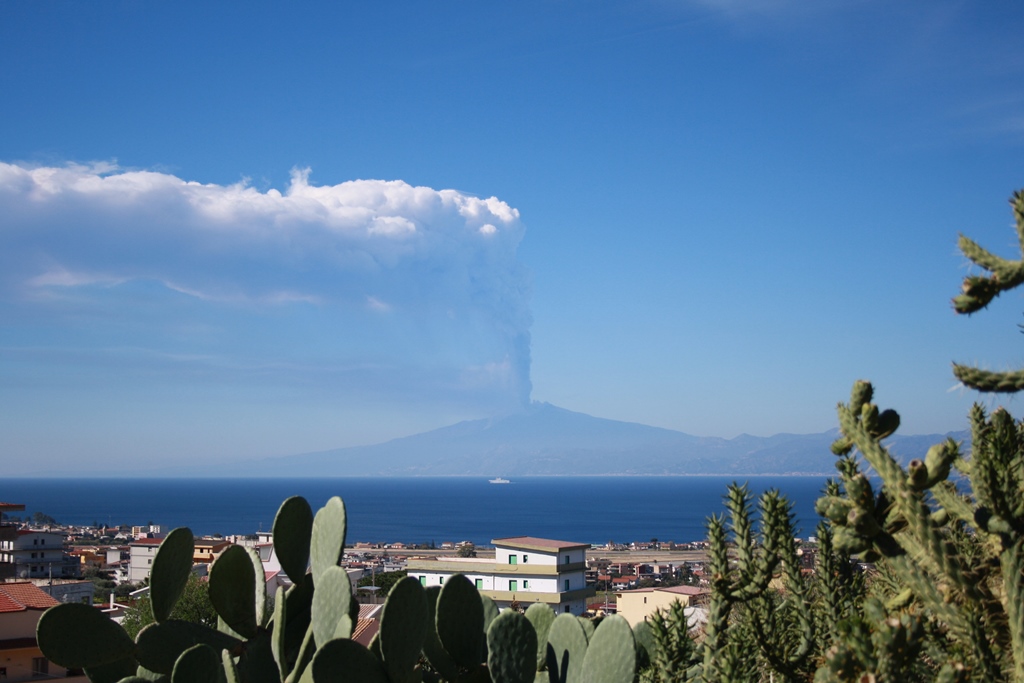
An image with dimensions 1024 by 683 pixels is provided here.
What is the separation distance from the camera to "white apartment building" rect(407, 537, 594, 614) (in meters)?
27.8

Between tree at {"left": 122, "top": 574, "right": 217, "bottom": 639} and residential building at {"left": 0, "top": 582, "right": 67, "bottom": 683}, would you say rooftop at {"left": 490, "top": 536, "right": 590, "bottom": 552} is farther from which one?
residential building at {"left": 0, "top": 582, "right": 67, "bottom": 683}

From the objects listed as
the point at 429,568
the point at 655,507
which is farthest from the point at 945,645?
the point at 655,507

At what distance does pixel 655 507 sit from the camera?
176m

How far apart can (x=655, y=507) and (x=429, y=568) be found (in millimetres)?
153746

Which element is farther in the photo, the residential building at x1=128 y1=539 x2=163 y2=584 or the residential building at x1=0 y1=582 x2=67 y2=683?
the residential building at x1=128 y1=539 x2=163 y2=584

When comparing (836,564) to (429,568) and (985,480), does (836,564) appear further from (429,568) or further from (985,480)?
(429,568)

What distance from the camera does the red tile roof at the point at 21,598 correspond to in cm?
1409

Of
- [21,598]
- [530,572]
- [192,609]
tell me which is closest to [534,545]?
[530,572]

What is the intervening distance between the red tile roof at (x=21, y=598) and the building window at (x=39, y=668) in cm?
84

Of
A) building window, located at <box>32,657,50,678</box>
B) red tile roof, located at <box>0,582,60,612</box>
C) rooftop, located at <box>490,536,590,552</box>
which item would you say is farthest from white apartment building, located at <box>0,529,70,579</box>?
building window, located at <box>32,657,50,678</box>

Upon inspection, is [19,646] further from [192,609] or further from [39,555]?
[39,555]

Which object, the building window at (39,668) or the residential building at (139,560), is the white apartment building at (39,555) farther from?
the building window at (39,668)

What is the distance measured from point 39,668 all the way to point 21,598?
2230 mm

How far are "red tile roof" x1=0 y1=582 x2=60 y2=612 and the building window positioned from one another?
2.75 ft
